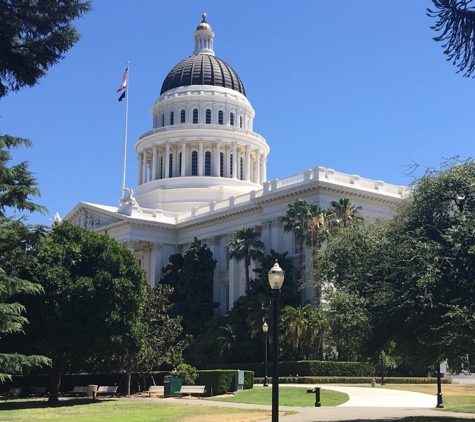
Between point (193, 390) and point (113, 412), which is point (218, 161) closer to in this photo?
point (193, 390)

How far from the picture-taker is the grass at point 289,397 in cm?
3388

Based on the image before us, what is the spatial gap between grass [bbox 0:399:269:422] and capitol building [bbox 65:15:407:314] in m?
29.4

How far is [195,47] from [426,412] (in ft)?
277

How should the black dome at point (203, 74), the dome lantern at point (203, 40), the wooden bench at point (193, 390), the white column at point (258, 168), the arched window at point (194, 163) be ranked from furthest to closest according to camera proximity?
the dome lantern at point (203, 40) → the black dome at point (203, 74) → the white column at point (258, 168) → the arched window at point (194, 163) → the wooden bench at point (193, 390)

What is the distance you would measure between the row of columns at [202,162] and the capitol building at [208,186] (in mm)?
128

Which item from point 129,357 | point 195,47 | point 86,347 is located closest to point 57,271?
point 86,347

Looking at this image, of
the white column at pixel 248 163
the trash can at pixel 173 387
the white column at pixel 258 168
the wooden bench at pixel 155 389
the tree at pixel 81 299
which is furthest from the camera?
the white column at pixel 258 168

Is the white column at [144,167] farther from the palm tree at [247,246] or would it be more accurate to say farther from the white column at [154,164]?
the palm tree at [247,246]

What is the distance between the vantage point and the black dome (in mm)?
99375

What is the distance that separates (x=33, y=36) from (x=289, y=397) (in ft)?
Answer: 70.0

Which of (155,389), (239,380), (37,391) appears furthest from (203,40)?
(239,380)

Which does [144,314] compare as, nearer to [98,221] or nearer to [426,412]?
[426,412]

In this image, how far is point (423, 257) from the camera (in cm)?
2394

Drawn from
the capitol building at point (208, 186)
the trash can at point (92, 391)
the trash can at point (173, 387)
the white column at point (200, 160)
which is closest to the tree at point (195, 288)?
the capitol building at point (208, 186)
